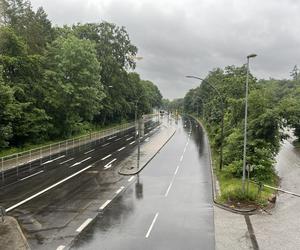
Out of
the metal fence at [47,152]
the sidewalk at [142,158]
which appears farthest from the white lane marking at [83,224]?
the metal fence at [47,152]

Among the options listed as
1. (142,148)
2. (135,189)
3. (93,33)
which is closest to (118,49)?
(93,33)

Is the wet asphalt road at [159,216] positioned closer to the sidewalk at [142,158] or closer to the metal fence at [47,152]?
the sidewalk at [142,158]

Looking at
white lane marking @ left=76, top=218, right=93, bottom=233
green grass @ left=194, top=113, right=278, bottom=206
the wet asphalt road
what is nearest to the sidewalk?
the wet asphalt road

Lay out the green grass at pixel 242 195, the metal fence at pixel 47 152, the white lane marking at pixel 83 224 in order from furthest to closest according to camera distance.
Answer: the metal fence at pixel 47 152, the green grass at pixel 242 195, the white lane marking at pixel 83 224

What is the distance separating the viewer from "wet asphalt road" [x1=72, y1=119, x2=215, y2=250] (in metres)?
18.0

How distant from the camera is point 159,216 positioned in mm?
22109

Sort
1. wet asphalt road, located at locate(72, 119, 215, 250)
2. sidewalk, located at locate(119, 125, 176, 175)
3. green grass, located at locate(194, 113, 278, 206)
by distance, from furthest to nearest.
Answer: sidewalk, located at locate(119, 125, 176, 175), green grass, located at locate(194, 113, 278, 206), wet asphalt road, located at locate(72, 119, 215, 250)

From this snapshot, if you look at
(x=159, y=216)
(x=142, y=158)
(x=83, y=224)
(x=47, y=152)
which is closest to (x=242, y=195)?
(x=159, y=216)

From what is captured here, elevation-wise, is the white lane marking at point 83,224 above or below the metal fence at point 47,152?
below

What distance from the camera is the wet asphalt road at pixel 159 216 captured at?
18047mm

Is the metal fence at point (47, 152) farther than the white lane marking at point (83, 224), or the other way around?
the metal fence at point (47, 152)

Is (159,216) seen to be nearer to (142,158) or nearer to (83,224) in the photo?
(83,224)

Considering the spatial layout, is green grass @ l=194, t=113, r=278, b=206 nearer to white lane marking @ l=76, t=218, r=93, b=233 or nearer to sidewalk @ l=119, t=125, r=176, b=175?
white lane marking @ l=76, t=218, r=93, b=233

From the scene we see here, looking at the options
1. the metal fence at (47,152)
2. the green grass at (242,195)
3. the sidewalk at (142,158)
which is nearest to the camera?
the green grass at (242,195)
